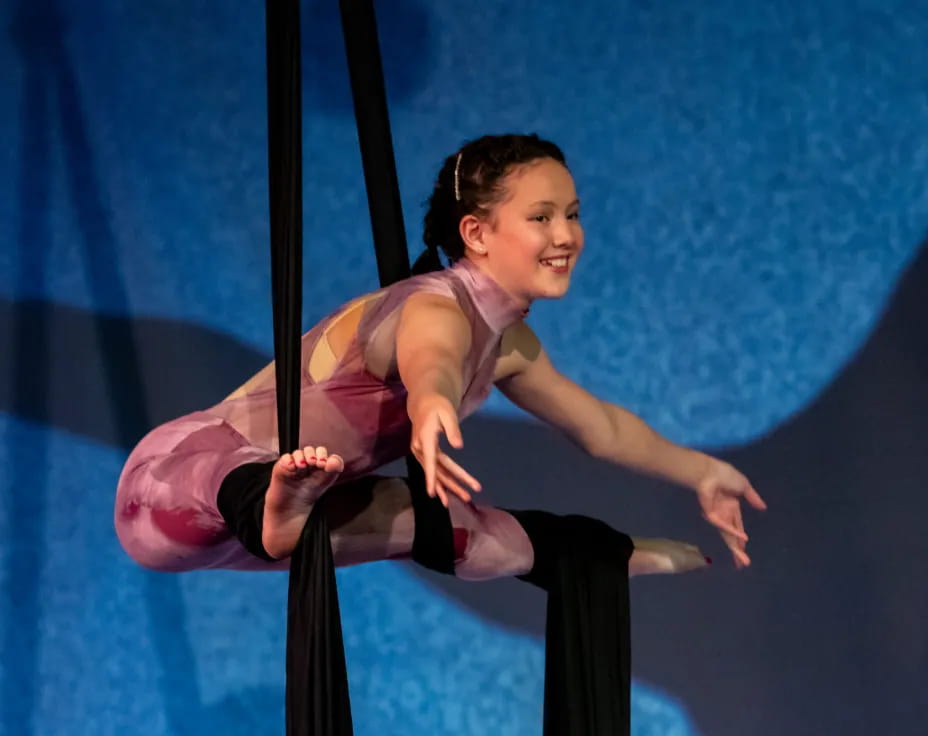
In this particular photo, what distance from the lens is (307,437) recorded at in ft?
7.29

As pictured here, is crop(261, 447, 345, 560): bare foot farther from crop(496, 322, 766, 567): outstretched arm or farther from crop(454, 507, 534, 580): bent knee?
crop(496, 322, 766, 567): outstretched arm

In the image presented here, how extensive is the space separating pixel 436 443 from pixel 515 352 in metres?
0.66

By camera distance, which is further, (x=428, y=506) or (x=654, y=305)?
(x=654, y=305)

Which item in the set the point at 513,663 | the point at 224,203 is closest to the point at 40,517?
the point at 224,203

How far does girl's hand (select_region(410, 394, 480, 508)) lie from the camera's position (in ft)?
5.75

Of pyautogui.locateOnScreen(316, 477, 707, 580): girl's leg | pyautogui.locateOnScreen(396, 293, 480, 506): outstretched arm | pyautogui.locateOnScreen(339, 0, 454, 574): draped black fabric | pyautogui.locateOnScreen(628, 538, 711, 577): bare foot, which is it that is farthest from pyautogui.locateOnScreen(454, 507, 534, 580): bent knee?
pyautogui.locateOnScreen(339, 0, 454, 574): draped black fabric

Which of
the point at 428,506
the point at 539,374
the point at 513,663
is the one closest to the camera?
the point at 428,506

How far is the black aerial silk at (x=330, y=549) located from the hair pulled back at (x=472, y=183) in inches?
2.7

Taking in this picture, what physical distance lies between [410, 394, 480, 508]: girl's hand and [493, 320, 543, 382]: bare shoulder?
0.57 m

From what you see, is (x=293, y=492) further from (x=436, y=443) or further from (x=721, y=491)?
(x=721, y=491)

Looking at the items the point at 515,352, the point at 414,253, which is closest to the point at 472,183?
the point at 515,352

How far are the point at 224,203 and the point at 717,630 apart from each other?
5.48 feet

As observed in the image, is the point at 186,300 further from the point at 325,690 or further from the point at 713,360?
the point at 325,690

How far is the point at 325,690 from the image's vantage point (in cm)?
204
